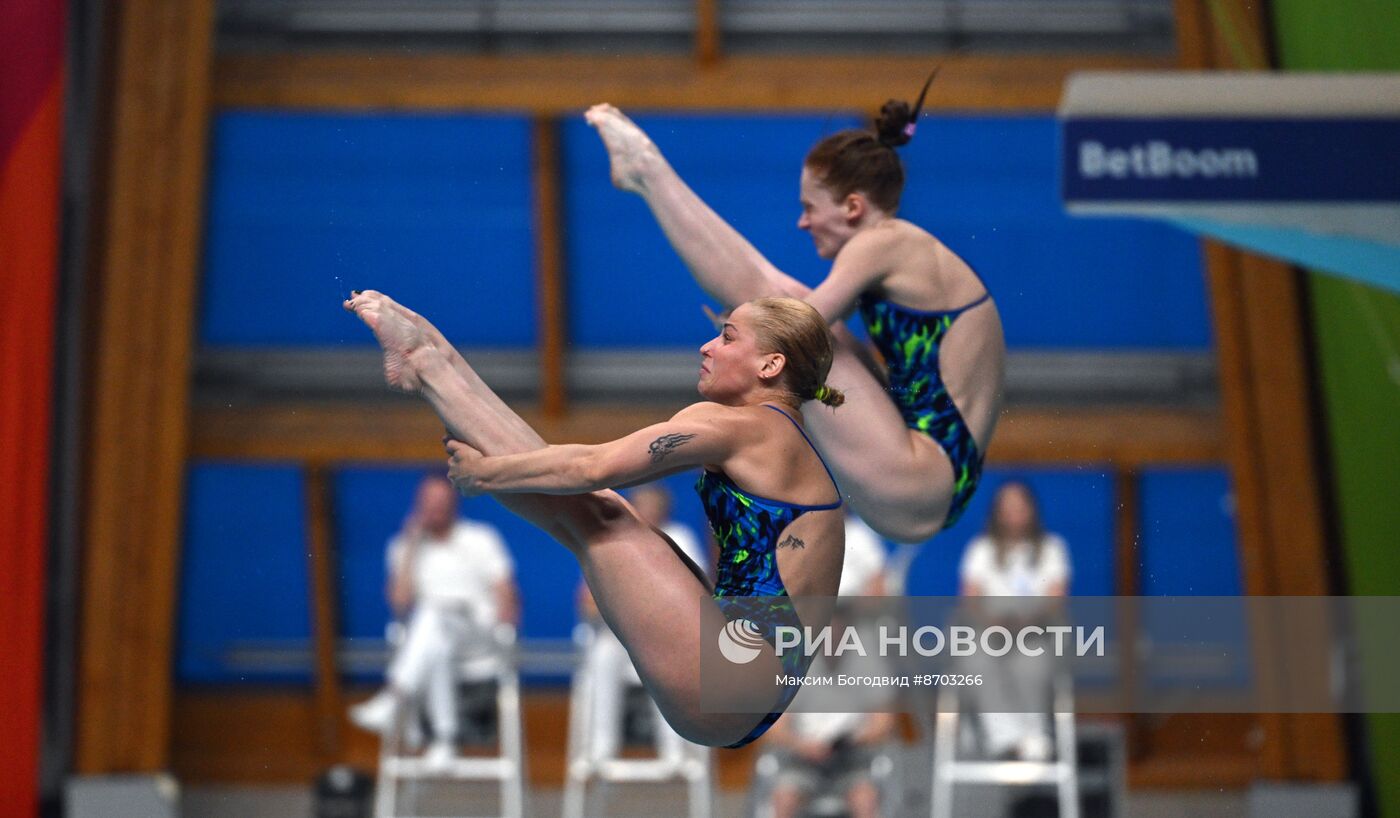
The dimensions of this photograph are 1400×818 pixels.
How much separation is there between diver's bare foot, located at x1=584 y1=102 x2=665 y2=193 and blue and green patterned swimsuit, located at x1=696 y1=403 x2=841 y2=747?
85 centimetres

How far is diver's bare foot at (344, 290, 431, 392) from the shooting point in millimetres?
2699

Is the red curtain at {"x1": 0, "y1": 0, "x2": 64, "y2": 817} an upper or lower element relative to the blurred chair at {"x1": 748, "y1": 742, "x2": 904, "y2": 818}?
upper

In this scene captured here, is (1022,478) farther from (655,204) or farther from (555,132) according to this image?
(655,204)

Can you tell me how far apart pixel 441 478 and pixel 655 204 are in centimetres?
347

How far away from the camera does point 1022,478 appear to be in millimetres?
7031

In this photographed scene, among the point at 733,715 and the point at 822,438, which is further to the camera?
the point at 822,438

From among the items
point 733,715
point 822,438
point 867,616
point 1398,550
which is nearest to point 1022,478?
point 1398,550

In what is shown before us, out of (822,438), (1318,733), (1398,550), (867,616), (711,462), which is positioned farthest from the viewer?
(1318,733)

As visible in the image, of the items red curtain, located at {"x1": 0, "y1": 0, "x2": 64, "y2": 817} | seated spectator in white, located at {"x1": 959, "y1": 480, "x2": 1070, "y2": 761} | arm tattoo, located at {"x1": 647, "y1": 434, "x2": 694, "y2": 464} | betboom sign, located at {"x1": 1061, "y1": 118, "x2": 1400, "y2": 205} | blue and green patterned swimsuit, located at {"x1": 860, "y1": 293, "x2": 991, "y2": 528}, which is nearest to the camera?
arm tattoo, located at {"x1": 647, "y1": 434, "x2": 694, "y2": 464}

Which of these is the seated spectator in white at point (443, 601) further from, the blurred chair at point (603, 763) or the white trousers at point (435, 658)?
the blurred chair at point (603, 763)

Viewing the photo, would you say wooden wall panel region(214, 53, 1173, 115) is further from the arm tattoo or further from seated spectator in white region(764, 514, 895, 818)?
the arm tattoo

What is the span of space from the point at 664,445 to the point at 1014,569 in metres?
3.88

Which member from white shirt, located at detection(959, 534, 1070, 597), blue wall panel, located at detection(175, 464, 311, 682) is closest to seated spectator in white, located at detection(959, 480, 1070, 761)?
white shirt, located at detection(959, 534, 1070, 597)

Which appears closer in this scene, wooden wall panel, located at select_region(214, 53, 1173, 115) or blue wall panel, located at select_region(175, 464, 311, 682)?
wooden wall panel, located at select_region(214, 53, 1173, 115)
